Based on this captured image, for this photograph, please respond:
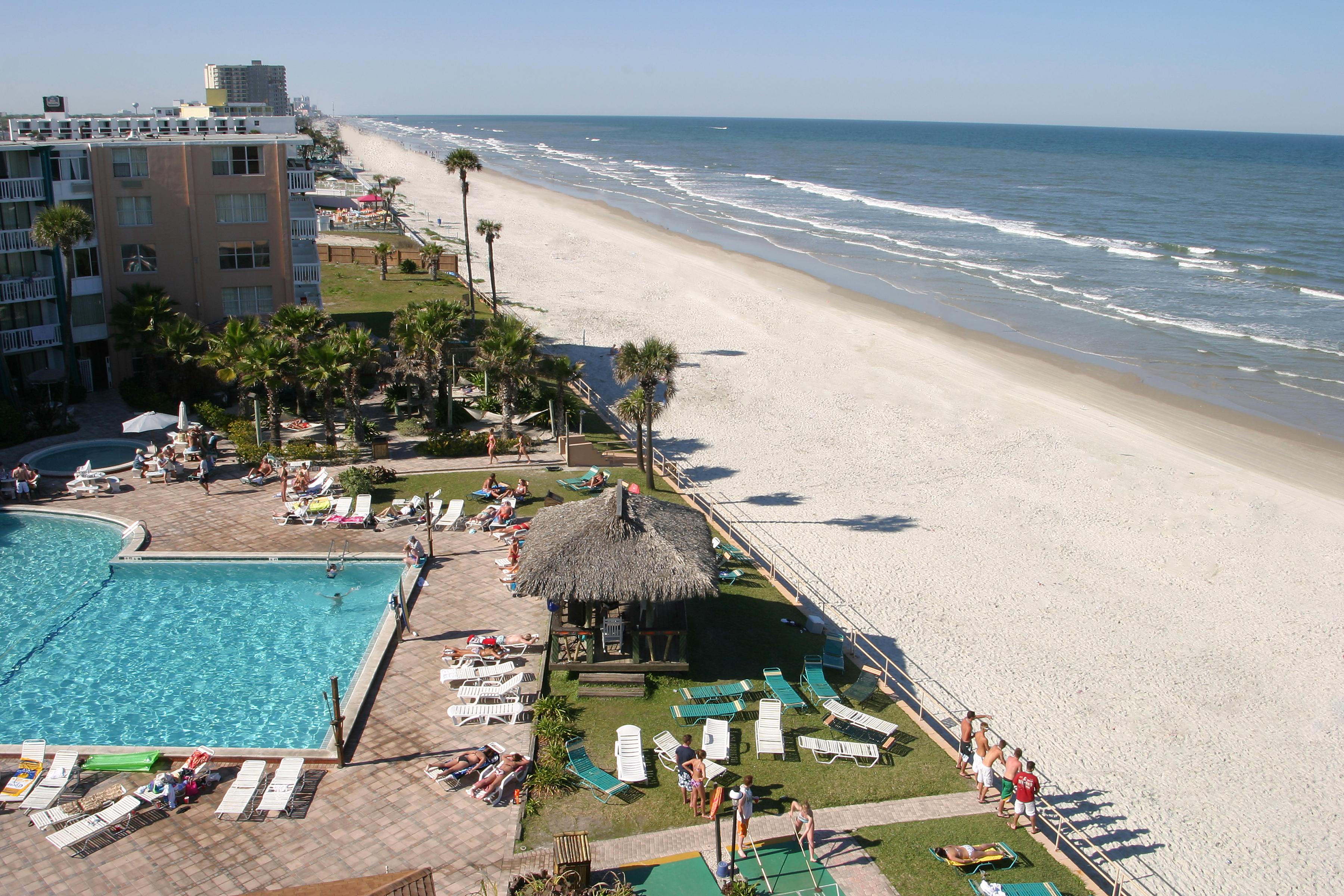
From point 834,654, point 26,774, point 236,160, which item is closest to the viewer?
point 26,774

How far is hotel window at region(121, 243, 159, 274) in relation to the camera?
31.6 metres

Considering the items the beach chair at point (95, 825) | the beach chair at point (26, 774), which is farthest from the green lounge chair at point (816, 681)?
the beach chair at point (26, 774)

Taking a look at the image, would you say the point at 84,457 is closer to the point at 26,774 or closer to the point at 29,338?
the point at 29,338

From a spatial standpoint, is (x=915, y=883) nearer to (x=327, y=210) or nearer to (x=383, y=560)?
(x=383, y=560)

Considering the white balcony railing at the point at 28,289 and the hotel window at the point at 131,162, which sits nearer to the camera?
the white balcony railing at the point at 28,289

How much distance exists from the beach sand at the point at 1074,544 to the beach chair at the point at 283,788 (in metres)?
11.9

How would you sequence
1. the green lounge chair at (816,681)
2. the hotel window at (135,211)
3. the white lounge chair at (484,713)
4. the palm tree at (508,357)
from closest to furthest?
the white lounge chair at (484,713)
the green lounge chair at (816,681)
the palm tree at (508,357)
the hotel window at (135,211)

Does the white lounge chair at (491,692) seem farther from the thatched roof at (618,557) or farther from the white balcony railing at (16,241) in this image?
the white balcony railing at (16,241)

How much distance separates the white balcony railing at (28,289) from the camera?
29.1m

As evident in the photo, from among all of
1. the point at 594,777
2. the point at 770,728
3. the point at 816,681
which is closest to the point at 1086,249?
the point at 816,681

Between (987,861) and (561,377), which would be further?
(561,377)

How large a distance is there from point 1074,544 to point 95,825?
73.4 feet

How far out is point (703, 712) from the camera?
1675 centimetres

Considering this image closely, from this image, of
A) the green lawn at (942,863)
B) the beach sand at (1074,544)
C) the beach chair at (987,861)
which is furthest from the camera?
the beach sand at (1074,544)
